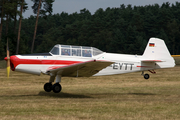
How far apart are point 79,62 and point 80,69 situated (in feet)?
3.47

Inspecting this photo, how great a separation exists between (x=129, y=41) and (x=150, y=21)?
670 inches

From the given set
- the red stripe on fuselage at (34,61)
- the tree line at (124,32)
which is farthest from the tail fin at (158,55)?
the tree line at (124,32)

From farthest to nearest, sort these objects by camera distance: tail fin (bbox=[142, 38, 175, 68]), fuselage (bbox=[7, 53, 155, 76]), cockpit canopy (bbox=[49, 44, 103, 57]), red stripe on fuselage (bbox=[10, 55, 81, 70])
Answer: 1. tail fin (bbox=[142, 38, 175, 68])
2. cockpit canopy (bbox=[49, 44, 103, 57])
3. fuselage (bbox=[7, 53, 155, 76])
4. red stripe on fuselage (bbox=[10, 55, 81, 70])

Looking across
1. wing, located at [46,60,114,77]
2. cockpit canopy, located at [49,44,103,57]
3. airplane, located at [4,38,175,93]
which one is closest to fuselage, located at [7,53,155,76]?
airplane, located at [4,38,175,93]

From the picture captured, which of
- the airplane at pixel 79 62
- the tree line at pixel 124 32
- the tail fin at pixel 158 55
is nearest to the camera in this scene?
the airplane at pixel 79 62

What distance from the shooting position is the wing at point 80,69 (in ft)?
35.1

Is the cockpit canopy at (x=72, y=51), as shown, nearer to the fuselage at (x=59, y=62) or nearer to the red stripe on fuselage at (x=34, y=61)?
the fuselage at (x=59, y=62)

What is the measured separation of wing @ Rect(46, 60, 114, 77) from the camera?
10.7 metres

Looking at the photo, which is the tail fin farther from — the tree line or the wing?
the tree line

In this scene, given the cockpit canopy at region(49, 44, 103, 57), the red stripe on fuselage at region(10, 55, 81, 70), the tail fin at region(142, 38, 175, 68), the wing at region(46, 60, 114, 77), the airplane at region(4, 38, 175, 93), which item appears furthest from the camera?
the tail fin at region(142, 38, 175, 68)

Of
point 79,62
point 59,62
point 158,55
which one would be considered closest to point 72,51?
point 79,62

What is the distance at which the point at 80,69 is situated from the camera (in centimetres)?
1152

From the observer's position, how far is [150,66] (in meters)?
13.8

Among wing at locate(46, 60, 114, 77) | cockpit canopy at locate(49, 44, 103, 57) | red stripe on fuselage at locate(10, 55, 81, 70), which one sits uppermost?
cockpit canopy at locate(49, 44, 103, 57)
